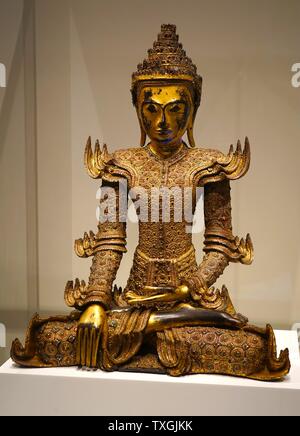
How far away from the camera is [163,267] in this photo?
9.52ft

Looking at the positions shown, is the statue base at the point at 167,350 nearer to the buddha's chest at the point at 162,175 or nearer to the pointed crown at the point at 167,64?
the buddha's chest at the point at 162,175

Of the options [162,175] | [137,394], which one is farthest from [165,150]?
[137,394]

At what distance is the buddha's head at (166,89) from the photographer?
9.34 ft

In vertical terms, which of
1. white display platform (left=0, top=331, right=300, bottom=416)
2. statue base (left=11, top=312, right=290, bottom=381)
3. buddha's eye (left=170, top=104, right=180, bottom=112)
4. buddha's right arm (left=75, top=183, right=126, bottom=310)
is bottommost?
white display platform (left=0, top=331, right=300, bottom=416)

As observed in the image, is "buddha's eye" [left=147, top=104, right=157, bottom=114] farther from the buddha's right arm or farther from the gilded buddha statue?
the buddha's right arm

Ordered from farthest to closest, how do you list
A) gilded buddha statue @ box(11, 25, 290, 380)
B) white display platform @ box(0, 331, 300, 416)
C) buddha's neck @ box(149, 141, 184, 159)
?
buddha's neck @ box(149, 141, 184, 159)
gilded buddha statue @ box(11, 25, 290, 380)
white display platform @ box(0, 331, 300, 416)

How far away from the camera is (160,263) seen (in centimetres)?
290

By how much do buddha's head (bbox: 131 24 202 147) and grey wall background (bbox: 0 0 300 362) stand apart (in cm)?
57

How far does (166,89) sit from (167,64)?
106 millimetres

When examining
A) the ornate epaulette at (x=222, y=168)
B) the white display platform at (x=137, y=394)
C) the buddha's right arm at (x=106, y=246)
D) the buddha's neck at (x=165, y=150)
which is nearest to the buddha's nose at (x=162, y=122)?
the buddha's neck at (x=165, y=150)

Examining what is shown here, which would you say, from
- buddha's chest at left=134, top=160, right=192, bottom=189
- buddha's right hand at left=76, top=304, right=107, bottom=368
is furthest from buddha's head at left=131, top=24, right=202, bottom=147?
buddha's right hand at left=76, top=304, right=107, bottom=368

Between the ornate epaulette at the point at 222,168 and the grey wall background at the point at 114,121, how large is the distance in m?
0.67

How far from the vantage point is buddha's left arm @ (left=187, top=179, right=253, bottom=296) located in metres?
2.83

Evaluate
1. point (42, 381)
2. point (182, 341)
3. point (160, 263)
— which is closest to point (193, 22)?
point (160, 263)
